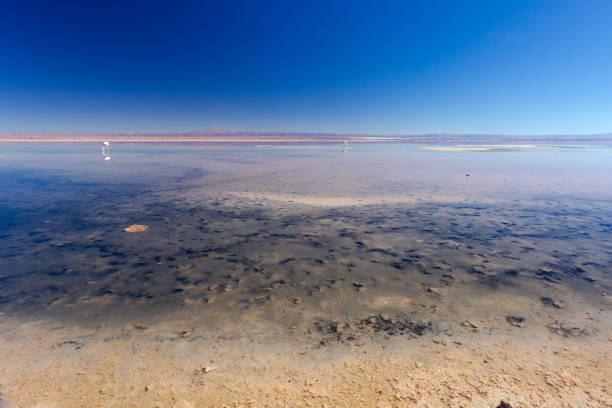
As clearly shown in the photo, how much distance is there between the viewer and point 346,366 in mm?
3410

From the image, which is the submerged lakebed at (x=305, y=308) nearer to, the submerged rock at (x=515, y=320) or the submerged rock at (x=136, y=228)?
the submerged rock at (x=515, y=320)

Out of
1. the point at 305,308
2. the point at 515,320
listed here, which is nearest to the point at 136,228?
the point at 305,308

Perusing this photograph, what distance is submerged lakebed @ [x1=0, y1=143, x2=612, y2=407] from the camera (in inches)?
124

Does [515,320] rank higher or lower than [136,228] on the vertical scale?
lower

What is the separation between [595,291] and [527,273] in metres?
0.89

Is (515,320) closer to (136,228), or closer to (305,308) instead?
(305,308)

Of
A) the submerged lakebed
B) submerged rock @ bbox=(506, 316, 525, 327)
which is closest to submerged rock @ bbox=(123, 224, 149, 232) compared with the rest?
the submerged lakebed

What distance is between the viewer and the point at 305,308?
4559 millimetres

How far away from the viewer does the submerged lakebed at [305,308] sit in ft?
10.3

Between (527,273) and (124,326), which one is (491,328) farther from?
→ (124,326)

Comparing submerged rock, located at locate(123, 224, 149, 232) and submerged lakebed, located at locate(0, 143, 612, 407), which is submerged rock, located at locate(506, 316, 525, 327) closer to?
submerged lakebed, located at locate(0, 143, 612, 407)

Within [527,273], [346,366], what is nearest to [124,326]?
[346,366]

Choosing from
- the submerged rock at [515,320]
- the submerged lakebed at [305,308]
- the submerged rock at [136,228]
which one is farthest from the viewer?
the submerged rock at [136,228]

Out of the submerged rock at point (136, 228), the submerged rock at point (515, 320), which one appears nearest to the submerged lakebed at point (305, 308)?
the submerged rock at point (515, 320)
